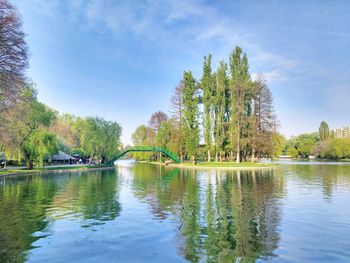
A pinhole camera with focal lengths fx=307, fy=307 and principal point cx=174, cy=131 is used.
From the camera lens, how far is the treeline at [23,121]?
28078 millimetres

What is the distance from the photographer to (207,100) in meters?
64.6

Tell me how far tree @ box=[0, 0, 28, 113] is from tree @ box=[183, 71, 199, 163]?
131 ft

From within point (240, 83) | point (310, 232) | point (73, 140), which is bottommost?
point (310, 232)

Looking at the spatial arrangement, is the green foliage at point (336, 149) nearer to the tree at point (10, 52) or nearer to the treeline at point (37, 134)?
the treeline at point (37, 134)

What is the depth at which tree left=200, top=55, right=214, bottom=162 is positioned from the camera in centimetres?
6319

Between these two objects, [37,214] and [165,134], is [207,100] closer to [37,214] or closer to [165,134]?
[165,134]

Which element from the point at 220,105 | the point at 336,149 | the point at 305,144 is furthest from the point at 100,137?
the point at 305,144

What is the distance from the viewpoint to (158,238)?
415 inches

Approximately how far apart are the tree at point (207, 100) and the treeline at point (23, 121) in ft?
66.5

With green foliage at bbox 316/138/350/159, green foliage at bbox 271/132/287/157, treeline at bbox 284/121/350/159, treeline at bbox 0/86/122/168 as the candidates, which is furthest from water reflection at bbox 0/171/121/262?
treeline at bbox 284/121/350/159

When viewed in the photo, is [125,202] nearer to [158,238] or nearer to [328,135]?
[158,238]

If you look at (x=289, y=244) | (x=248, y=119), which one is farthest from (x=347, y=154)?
(x=289, y=244)

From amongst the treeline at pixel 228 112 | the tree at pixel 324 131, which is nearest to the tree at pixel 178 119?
the treeline at pixel 228 112

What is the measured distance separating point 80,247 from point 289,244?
21.8 feet
